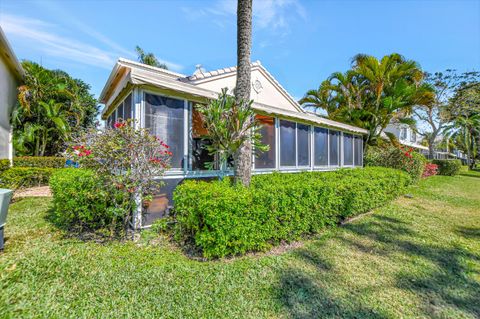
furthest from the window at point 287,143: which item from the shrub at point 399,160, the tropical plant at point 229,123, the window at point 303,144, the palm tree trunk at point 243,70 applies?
the shrub at point 399,160

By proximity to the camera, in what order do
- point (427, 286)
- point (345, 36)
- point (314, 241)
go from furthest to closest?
point (345, 36) < point (314, 241) < point (427, 286)

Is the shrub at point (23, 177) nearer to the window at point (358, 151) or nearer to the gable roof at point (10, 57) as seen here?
the gable roof at point (10, 57)

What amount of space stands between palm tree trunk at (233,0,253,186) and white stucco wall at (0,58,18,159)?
1230 cm

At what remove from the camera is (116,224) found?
5086 millimetres

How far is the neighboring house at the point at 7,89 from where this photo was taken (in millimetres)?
10451

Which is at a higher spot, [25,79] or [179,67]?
[179,67]

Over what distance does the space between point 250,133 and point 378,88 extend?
1339cm

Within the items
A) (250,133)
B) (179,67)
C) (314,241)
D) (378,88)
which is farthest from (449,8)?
(179,67)

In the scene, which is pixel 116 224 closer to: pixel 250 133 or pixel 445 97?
pixel 250 133

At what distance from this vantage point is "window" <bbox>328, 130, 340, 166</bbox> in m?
11.8

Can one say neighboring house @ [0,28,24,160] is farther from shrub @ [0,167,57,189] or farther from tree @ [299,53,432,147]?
tree @ [299,53,432,147]

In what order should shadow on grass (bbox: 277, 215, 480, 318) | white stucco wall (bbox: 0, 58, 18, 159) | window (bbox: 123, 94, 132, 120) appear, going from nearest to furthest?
shadow on grass (bbox: 277, 215, 480, 318)
window (bbox: 123, 94, 132, 120)
white stucco wall (bbox: 0, 58, 18, 159)

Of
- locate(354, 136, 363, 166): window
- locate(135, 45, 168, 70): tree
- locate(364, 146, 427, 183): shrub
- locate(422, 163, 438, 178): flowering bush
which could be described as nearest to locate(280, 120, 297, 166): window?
locate(354, 136, 363, 166): window

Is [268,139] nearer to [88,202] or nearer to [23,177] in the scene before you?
[88,202]
